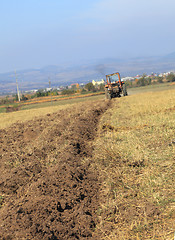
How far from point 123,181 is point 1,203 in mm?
2228

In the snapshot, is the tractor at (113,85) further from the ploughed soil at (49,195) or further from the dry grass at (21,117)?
the ploughed soil at (49,195)

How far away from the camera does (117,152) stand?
711cm

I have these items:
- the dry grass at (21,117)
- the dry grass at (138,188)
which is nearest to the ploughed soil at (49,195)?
the dry grass at (138,188)

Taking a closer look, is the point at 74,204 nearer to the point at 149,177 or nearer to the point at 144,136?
the point at 149,177

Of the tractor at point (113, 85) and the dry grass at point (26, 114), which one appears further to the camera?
the tractor at point (113, 85)

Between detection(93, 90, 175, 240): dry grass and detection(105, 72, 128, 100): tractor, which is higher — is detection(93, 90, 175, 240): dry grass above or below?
below

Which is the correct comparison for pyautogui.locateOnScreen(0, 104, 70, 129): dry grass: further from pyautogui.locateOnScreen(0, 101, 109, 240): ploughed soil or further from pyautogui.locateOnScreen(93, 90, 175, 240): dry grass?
pyautogui.locateOnScreen(93, 90, 175, 240): dry grass

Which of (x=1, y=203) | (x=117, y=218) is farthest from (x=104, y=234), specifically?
(x=1, y=203)

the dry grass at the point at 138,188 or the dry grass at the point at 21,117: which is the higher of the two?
the dry grass at the point at 21,117

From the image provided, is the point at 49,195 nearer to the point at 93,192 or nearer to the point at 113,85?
the point at 93,192

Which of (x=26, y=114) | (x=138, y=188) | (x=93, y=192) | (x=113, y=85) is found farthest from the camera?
(x=113, y=85)

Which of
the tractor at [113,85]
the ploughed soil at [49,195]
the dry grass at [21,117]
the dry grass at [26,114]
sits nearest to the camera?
the ploughed soil at [49,195]

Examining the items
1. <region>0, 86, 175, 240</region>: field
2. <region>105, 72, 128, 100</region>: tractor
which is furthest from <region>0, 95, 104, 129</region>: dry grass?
<region>0, 86, 175, 240</region>: field

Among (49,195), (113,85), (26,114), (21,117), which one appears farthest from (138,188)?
(113,85)
